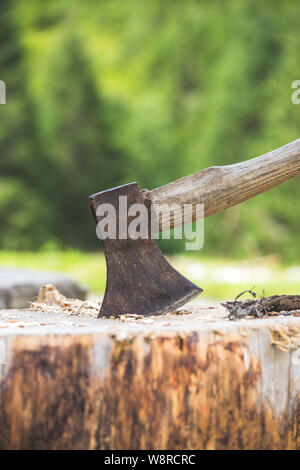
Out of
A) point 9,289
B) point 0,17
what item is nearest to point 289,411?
point 9,289

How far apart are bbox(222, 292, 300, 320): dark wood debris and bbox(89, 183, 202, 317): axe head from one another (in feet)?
0.43

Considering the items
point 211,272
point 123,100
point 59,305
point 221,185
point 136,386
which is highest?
point 123,100

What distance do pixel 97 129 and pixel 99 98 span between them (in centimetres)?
41

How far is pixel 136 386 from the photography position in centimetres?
116

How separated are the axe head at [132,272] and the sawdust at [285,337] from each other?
1.01ft

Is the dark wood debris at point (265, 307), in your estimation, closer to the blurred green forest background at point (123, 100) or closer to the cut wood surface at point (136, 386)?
the cut wood surface at point (136, 386)

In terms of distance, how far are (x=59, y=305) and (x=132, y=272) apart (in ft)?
1.43

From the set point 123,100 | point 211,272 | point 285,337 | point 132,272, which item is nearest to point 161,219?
point 132,272

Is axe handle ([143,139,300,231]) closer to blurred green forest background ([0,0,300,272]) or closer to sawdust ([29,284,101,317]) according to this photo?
sawdust ([29,284,101,317])

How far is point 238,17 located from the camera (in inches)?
295

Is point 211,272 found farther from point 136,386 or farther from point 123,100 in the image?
point 136,386

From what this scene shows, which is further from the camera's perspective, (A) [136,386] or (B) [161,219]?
(B) [161,219]

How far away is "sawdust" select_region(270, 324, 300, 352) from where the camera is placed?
127 cm

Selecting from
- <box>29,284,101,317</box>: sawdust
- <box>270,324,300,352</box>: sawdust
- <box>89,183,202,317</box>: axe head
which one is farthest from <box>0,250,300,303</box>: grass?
<box>270,324,300,352</box>: sawdust
